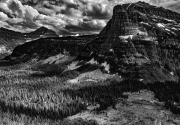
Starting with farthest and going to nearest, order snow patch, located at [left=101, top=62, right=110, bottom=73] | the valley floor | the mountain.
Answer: snow patch, located at [left=101, top=62, right=110, bottom=73] < the mountain < the valley floor

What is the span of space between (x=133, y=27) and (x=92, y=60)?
4971cm

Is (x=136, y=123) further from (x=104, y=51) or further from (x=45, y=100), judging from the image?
(x=104, y=51)

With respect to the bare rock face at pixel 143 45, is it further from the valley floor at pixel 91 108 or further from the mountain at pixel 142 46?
the valley floor at pixel 91 108

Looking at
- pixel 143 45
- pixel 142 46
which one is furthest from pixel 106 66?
pixel 143 45

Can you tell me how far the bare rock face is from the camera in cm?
14712

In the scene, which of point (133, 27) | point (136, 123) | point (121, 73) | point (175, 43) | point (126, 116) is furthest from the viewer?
point (133, 27)

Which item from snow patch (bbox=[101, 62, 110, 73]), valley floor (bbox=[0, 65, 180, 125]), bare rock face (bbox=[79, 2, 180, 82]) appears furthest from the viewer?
snow patch (bbox=[101, 62, 110, 73])

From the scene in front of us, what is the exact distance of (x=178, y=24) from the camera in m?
182

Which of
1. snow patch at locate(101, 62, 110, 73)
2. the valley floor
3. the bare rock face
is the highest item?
the bare rock face

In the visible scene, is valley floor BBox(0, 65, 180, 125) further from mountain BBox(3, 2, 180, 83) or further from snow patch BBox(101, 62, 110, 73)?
snow patch BBox(101, 62, 110, 73)

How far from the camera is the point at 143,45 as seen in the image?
544 feet

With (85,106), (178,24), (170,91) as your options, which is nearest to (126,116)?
(85,106)

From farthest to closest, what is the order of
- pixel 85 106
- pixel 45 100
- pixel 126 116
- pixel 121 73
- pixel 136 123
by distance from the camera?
pixel 121 73, pixel 45 100, pixel 85 106, pixel 126 116, pixel 136 123

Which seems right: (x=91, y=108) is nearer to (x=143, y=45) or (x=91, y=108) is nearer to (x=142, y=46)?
(x=142, y=46)
